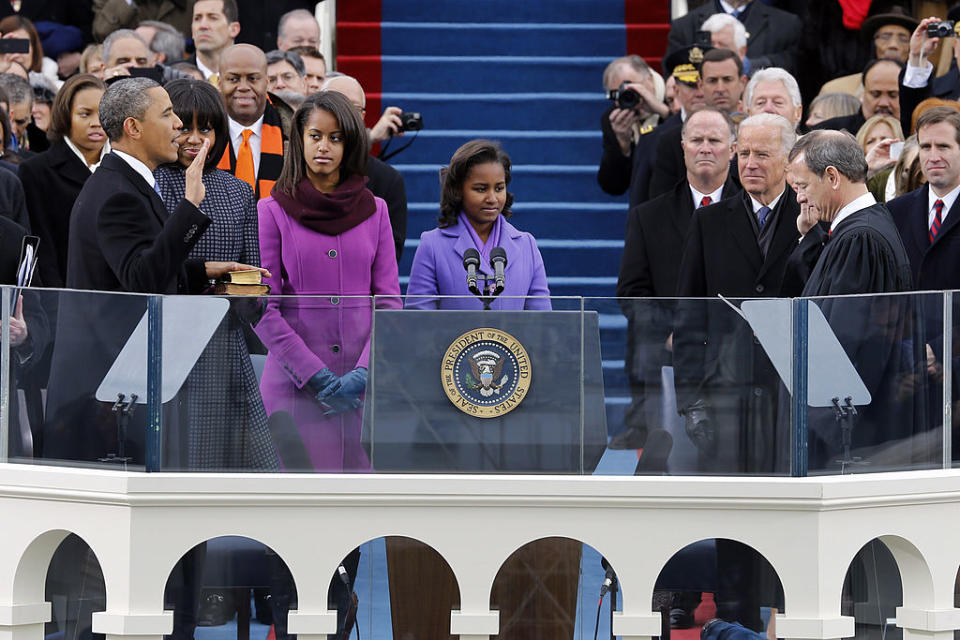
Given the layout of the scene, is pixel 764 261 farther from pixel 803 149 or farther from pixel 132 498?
pixel 132 498

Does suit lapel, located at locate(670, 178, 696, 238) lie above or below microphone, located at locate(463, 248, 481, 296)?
above

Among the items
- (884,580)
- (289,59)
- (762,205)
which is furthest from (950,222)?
(289,59)

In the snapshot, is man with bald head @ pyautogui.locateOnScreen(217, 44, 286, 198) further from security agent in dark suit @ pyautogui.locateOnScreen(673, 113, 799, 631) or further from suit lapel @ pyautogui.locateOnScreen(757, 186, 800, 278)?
security agent in dark suit @ pyautogui.locateOnScreen(673, 113, 799, 631)

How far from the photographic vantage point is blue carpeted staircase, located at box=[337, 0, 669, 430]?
10953 mm

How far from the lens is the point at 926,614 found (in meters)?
5.83

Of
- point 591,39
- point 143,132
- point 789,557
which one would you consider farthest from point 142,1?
point 789,557

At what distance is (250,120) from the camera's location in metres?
7.60

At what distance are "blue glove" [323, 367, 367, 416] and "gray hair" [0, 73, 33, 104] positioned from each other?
3.90 m

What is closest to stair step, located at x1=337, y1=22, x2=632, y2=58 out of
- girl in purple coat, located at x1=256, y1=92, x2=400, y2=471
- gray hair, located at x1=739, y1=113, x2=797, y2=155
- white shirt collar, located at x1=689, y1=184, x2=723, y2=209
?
white shirt collar, located at x1=689, y1=184, x2=723, y2=209

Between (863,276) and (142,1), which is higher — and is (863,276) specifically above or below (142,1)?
below

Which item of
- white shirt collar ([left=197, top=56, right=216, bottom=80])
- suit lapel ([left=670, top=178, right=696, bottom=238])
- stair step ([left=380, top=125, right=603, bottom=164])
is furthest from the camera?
stair step ([left=380, top=125, right=603, bottom=164])

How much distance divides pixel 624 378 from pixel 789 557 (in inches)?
33.7

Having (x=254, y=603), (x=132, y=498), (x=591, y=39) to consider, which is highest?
(x=591, y=39)

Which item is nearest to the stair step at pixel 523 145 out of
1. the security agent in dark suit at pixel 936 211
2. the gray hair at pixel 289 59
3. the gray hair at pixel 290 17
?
the gray hair at pixel 290 17
